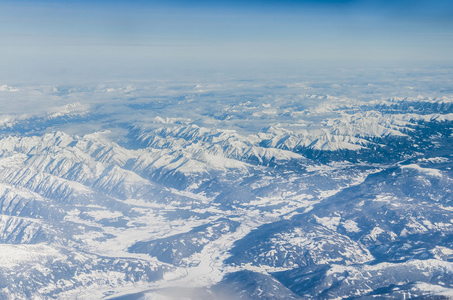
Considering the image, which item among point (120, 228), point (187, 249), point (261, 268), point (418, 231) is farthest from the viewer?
point (120, 228)

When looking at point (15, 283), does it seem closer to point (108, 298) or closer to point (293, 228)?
point (108, 298)

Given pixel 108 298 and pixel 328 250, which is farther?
pixel 328 250

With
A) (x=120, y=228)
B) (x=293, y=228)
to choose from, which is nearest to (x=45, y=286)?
(x=120, y=228)

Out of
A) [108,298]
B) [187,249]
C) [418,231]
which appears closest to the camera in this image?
[108,298]

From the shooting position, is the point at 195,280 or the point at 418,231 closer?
the point at 195,280

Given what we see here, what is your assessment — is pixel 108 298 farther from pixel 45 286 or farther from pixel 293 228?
pixel 293 228

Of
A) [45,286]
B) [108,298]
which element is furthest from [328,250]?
[45,286]

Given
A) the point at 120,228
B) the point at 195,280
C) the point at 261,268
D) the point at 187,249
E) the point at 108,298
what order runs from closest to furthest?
the point at 108,298 → the point at 195,280 → the point at 261,268 → the point at 187,249 → the point at 120,228

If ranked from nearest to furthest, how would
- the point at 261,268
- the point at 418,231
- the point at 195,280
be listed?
the point at 195,280 < the point at 261,268 < the point at 418,231
